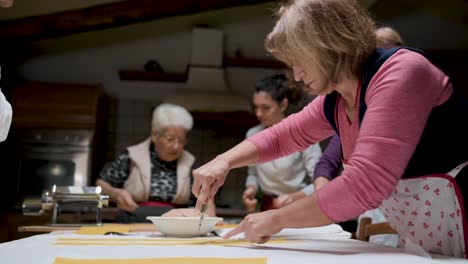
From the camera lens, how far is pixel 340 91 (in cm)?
106

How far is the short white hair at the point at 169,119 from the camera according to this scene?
282 centimetres

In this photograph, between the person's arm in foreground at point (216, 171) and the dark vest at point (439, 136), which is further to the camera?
the person's arm in foreground at point (216, 171)

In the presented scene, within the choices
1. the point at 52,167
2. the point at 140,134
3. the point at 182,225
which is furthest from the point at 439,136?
the point at 140,134

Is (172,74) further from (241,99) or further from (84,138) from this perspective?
(84,138)

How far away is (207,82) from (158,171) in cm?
232

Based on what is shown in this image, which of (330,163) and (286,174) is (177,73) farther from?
(330,163)

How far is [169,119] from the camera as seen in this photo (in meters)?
2.84

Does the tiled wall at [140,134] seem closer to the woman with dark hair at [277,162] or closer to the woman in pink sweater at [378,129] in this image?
the woman with dark hair at [277,162]

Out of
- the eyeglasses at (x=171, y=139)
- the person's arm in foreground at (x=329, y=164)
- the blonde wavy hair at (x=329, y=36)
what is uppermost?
the blonde wavy hair at (x=329, y=36)

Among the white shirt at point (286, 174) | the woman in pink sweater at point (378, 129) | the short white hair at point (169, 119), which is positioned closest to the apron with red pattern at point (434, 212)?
the woman in pink sweater at point (378, 129)

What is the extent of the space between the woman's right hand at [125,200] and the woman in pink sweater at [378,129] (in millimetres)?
1588

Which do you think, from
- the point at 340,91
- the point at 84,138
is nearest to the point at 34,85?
the point at 84,138

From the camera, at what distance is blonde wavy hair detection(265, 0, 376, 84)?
96 cm

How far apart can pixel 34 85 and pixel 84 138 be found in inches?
27.7
